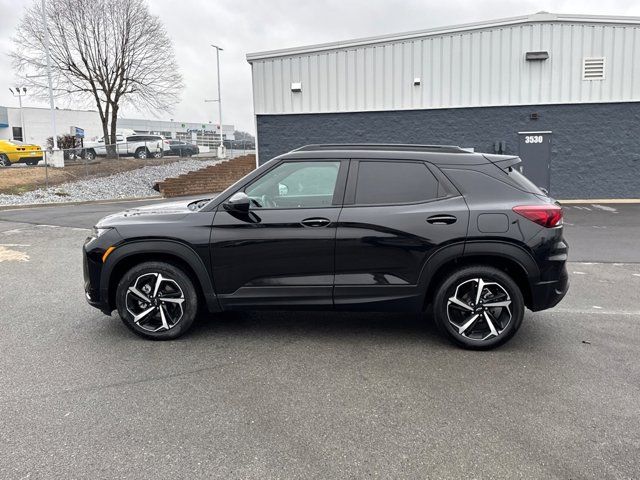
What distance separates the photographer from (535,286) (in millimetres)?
4449

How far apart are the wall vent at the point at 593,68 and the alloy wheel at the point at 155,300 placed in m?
15.6

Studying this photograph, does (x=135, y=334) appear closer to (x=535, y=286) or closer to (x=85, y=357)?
(x=85, y=357)

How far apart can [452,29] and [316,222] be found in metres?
13.8

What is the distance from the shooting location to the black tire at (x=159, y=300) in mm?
4656

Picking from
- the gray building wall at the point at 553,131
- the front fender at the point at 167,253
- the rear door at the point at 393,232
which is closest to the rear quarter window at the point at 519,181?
the rear door at the point at 393,232

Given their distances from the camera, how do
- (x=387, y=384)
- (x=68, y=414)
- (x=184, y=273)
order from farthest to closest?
(x=184, y=273)
(x=387, y=384)
(x=68, y=414)

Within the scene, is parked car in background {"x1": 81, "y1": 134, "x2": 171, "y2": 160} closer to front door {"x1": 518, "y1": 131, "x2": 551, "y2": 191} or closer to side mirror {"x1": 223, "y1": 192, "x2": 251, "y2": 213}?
front door {"x1": 518, "y1": 131, "x2": 551, "y2": 191}

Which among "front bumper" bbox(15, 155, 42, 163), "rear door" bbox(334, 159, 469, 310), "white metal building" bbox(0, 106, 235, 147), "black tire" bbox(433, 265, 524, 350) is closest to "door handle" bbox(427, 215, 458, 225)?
"rear door" bbox(334, 159, 469, 310)

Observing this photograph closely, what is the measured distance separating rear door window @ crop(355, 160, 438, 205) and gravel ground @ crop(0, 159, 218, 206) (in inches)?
680

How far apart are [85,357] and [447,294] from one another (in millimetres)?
3107

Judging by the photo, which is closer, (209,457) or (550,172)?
(209,457)

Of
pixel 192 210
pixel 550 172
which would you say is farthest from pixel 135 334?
pixel 550 172

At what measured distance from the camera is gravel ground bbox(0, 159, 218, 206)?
19.3m

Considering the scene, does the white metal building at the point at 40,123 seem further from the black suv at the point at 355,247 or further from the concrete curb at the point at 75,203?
the black suv at the point at 355,247
